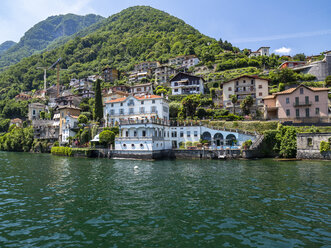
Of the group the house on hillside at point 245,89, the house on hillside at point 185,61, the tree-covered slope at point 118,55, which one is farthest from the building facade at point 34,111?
the house on hillside at point 245,89

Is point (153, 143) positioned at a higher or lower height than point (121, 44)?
lower

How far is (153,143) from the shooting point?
47.1m

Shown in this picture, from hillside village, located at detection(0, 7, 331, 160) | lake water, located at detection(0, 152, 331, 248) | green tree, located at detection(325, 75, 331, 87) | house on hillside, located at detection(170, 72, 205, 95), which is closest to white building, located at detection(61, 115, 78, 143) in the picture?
hillside village, located at detection(0, 7, 331, 160)

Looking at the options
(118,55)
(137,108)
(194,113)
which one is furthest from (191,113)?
(118,55)

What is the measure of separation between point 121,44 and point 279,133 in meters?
178

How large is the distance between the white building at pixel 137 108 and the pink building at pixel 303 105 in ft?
95.9

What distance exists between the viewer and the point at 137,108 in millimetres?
60250

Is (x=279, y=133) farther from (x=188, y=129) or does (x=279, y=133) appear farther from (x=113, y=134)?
(x=113, y=134)

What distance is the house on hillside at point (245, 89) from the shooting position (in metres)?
67.6

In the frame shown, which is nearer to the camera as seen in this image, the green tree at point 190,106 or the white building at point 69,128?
the green tree at point 190,106

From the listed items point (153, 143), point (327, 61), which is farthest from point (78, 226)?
point (327, 61)

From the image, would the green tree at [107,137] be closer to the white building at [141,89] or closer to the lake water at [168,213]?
the lake water at [168,213]

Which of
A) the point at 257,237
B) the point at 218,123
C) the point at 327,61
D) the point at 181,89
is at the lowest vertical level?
the point at 257,237

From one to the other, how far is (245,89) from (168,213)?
63254 mm
